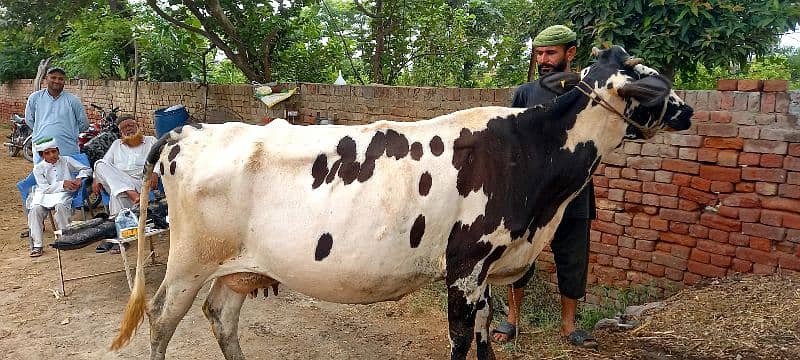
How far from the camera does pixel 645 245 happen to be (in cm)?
450

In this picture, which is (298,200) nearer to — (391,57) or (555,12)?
(555,12)

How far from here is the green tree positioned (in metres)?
4.76

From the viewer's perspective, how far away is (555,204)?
313cm

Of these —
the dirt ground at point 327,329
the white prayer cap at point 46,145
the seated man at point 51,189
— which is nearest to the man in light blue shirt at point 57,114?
the white prayer cap at point 46,145

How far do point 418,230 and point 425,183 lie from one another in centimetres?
24

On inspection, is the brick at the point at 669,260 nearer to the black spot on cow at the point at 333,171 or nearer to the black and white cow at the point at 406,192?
the black and white cow at the point at 406,192

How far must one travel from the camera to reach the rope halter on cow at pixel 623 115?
2.98m

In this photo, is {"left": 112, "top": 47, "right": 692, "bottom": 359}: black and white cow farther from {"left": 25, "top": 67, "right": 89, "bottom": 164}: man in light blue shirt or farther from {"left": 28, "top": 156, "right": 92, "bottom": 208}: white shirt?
{"left": 25, "top": 67, "right": 89, "bottom": 164}: man in light blue shirt

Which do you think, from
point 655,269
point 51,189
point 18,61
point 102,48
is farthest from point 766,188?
point 18,61

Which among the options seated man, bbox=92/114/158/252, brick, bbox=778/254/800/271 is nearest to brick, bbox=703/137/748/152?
brick, bbox=778/254/800/271

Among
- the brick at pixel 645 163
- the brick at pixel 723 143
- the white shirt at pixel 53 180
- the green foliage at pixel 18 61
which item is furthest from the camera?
the green foliage at pixel 18 61

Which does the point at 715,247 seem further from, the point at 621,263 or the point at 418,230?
the point at 418,230

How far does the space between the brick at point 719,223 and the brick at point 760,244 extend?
117mm

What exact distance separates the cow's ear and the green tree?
234 cm
